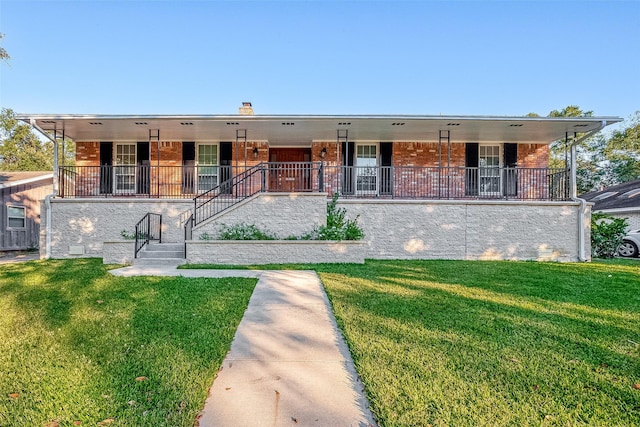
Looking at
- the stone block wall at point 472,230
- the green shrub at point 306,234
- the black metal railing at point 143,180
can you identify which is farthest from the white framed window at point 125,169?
the stone block wall at point 472,230

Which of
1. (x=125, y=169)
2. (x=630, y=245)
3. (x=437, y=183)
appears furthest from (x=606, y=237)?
(x=125, y=169)

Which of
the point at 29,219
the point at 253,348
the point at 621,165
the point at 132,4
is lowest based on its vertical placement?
the point at 253,348

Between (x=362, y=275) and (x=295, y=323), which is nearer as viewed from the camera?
(x=295, y=323)

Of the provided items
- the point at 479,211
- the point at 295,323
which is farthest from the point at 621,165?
the point at 295,323

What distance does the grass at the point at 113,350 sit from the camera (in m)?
2.13

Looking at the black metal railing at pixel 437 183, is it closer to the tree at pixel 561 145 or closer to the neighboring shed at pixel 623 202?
the neighboring shed at pixel 623 202

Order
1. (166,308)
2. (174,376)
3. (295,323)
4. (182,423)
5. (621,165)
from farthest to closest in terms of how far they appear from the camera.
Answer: (621,165)
(166,308)
(295,323)
(174,376)
(182,423)

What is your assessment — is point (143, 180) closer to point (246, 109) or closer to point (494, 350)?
point (246, 109)

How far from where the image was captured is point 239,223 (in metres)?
8.88

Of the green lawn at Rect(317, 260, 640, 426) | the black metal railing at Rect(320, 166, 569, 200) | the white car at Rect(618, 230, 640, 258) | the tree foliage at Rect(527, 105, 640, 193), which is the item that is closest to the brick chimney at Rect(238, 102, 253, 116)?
the black metal railing at Rect(320, 166, 569, 200)

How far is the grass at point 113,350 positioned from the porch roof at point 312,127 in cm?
577

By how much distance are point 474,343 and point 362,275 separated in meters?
3.61

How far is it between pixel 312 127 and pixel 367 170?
2938mm

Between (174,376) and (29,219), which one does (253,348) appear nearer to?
(174,376)
